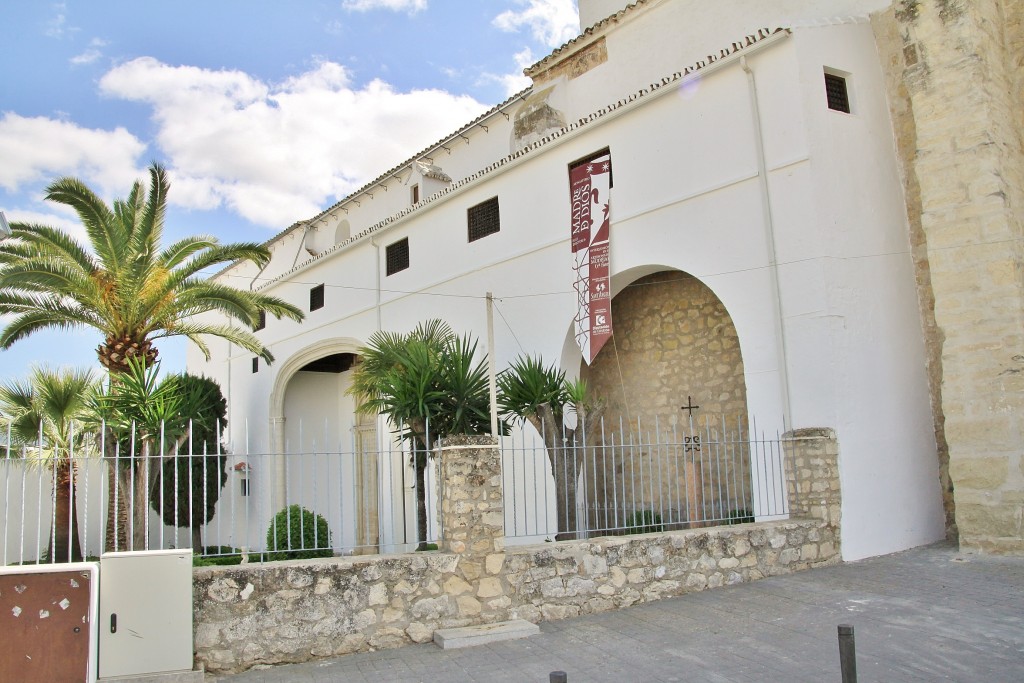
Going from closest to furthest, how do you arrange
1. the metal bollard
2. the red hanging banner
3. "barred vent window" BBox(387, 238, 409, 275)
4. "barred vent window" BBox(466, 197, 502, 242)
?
the metal bollard
the red hanging banner
"barred vent window" BBox(466, 197, 502, 242)
"barred vent window" BBox(387, 238, 409, 275)

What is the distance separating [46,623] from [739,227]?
8.60m

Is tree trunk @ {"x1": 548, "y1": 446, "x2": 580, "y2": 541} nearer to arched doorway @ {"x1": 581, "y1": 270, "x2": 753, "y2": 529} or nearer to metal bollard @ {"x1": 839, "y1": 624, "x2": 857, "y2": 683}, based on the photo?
arched doorway @ {"x1": 581, "y1": 270, "x2": 753, "y2": 529}

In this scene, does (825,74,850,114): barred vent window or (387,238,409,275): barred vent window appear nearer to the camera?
(825,74,850,114): barred vent window

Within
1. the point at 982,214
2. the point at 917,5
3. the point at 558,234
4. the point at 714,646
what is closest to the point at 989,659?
the point at 714,646

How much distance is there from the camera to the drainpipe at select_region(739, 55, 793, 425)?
31.8 feet

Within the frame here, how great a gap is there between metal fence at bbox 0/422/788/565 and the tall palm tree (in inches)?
80.1

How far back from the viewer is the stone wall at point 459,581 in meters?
6.21

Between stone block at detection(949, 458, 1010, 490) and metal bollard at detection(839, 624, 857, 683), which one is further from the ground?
stone block at detection(949, 458, 1010, 490)

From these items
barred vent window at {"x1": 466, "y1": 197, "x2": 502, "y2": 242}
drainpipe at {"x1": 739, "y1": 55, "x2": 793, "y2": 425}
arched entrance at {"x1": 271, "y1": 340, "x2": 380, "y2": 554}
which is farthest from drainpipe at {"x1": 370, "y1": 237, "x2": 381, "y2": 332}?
drainpipe at {"x1": 739, "y1": 55, "x2": 793, "y2": 425}

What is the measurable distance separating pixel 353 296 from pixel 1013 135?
42.4ft

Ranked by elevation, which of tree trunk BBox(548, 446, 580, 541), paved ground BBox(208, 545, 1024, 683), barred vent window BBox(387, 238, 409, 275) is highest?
barred vent window BBox(387, 238, 409, 275)

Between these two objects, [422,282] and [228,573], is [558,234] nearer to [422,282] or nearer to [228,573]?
[422,282]

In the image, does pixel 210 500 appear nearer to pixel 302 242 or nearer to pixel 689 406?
pixel 302 242

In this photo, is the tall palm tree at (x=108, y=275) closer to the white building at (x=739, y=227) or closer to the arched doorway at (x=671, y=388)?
the white building at (x=739, y=227)
